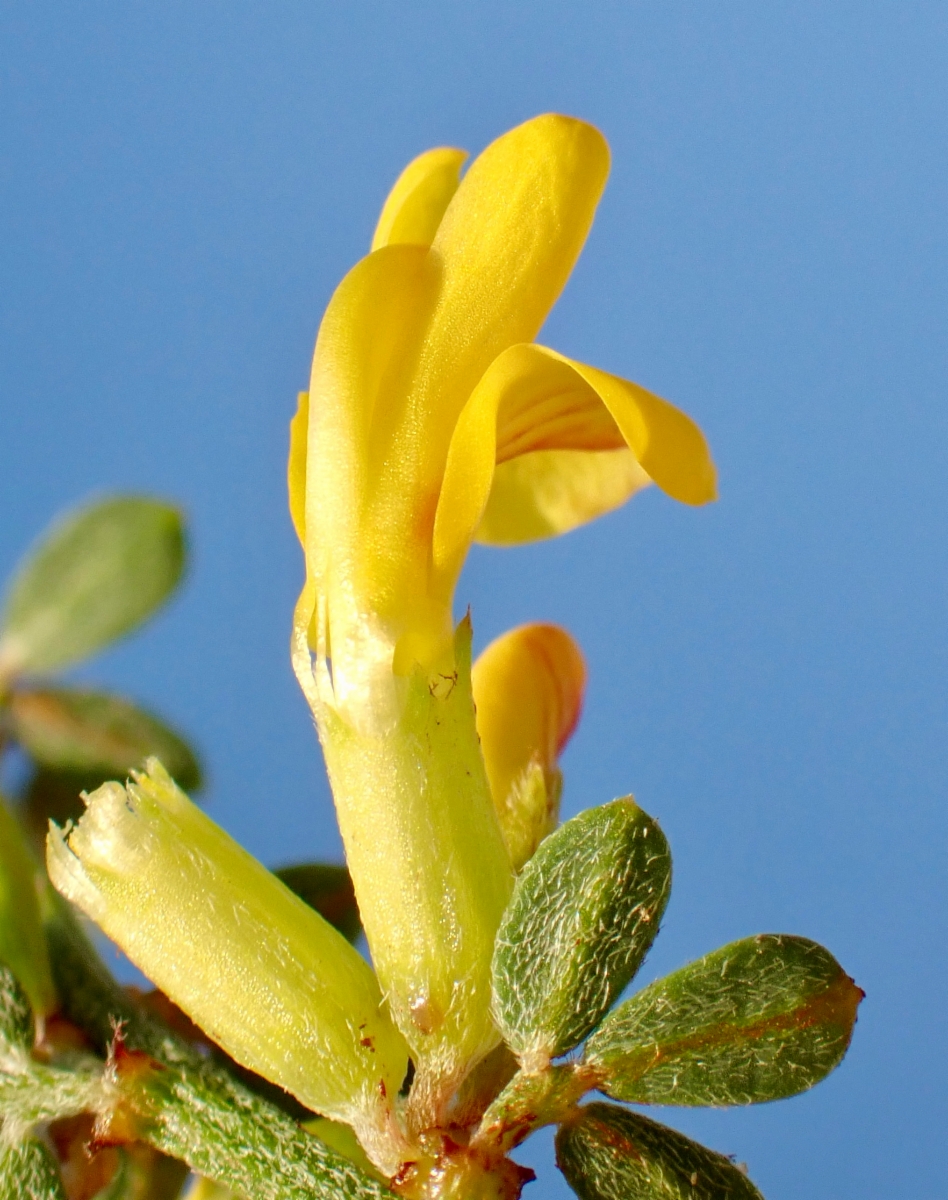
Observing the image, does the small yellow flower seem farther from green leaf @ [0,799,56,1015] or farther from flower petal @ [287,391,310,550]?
green leaf @ [0,799,56,1015]

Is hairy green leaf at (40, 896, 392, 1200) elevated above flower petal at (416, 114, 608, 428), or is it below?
below

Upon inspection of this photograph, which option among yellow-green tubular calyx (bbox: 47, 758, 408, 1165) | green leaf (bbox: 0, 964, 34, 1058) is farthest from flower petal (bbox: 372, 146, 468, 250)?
green leaf (bbox: 0, 964, 34, 1058)

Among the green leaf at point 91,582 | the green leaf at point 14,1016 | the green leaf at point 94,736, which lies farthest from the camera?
the green leaf at point 91,582

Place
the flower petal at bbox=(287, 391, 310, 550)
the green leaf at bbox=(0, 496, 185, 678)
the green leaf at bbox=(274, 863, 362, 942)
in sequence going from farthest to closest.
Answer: the green leaf at bbox=(0, 496, 185, 678) < the green leaf at bbox=(274, 863, 362, 942) < the flower petal at bbox=(287, 391, 310, 550)

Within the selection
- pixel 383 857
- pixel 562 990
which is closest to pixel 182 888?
pixel 383 857

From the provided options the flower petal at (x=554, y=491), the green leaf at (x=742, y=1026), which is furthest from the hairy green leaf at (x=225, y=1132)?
the flower petal at (x=554, y=491)

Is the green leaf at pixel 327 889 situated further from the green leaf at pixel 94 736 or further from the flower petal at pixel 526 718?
Result: the green leaf at pixel 94 736

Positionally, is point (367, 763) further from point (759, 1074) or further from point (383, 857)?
point (759, 1074)
